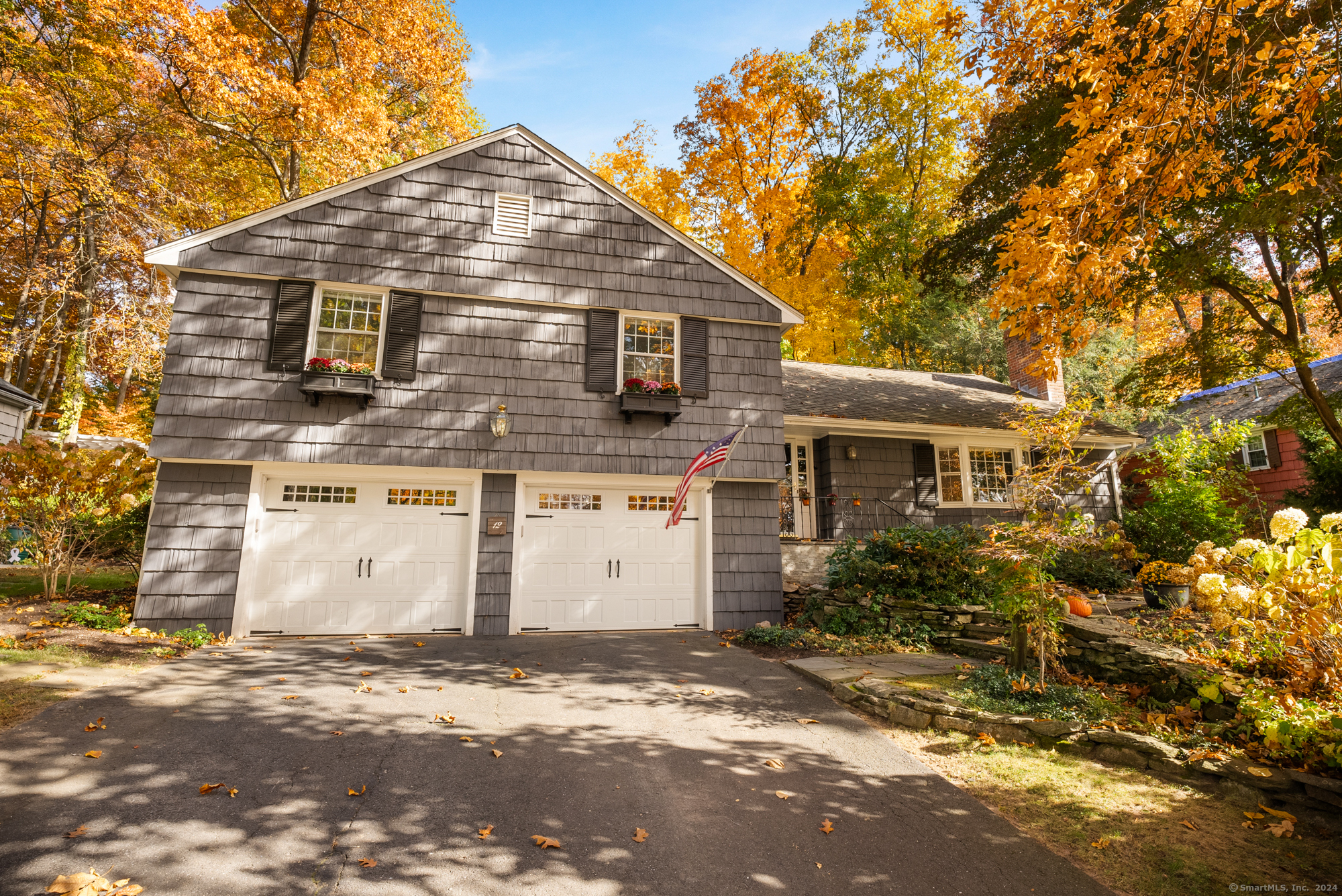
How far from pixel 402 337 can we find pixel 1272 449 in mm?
20623

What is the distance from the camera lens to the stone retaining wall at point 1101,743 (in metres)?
3.70

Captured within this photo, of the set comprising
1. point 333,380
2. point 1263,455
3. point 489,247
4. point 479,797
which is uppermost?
point 489,247

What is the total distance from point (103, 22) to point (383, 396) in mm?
12908

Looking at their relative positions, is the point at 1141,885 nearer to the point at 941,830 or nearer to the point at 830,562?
the point at 941,830

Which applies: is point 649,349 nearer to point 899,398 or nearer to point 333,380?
point 333,380

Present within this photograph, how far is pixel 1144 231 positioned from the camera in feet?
16.8

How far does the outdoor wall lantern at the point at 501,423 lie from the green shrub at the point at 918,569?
5.19m

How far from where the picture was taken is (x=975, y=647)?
734 cm

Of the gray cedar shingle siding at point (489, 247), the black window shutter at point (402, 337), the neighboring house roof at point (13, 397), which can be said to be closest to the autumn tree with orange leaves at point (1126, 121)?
the gray cedar shingle siding at point (489, 247)

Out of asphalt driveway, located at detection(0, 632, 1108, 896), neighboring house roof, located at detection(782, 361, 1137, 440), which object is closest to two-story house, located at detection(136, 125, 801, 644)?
asphalt driveway, located at detection(0, 632, 1108, 896)

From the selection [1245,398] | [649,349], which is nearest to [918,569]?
[649,349]

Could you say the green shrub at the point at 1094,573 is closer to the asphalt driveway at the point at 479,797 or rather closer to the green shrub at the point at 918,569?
the green shrub at the point at 918,569

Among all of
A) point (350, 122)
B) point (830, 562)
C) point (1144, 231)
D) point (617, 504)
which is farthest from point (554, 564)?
point (350, 122)

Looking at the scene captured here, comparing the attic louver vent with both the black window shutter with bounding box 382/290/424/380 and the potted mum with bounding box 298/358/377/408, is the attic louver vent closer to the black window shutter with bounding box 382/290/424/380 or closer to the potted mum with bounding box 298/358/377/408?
the black window shutter with bounding box 382/290/424/380
